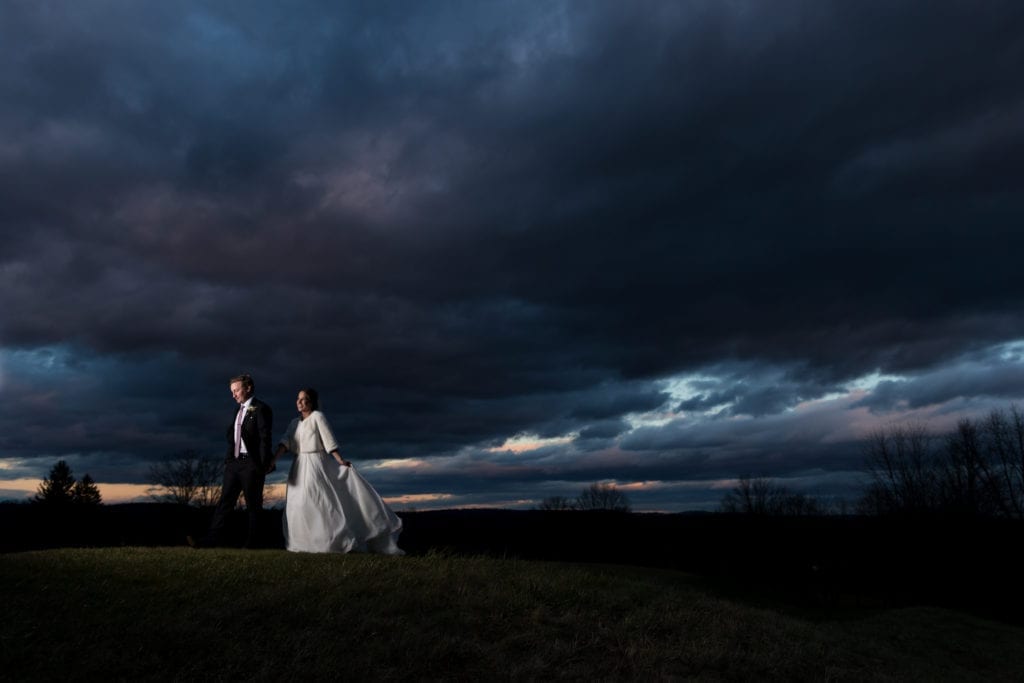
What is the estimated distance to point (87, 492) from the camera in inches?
1367

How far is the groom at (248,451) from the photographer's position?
15.5 meters

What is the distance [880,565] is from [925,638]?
43092 millimetres

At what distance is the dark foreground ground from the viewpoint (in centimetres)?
4718

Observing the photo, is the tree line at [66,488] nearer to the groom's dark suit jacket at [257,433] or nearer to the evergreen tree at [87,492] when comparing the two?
the evergreen tree at [87,492]

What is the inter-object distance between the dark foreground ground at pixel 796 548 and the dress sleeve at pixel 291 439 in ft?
69.9

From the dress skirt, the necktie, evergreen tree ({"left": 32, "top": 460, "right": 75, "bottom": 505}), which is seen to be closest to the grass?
the dress skirt

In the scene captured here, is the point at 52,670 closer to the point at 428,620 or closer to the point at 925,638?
the point at 428,620

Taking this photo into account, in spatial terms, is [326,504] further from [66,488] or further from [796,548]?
[796,548]

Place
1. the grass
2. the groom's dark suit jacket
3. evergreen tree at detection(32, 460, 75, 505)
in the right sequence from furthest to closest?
evergreen tree at detection(32, 460, 75, 505), the groom's dark suit jacket, the grass

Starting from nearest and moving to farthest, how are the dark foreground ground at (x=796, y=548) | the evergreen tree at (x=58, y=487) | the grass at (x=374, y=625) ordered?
the grass at (x=374, y=625)
the evergreen tree at (x=58, y=487)
the dark foreground ground at (x=796, y=548)

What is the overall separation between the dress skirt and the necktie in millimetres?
1172

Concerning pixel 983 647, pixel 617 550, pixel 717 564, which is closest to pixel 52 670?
pixel 983 647

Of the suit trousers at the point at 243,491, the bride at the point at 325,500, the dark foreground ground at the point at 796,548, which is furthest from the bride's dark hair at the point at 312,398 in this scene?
the dark foreground ground at the point at 796,548

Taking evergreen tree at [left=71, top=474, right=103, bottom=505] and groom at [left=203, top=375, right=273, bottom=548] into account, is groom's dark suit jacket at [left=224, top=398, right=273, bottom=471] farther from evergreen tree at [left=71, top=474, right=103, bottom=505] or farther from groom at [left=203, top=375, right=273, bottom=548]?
evergreen tree at [left=71, top=474, right=103, bottom=505]
